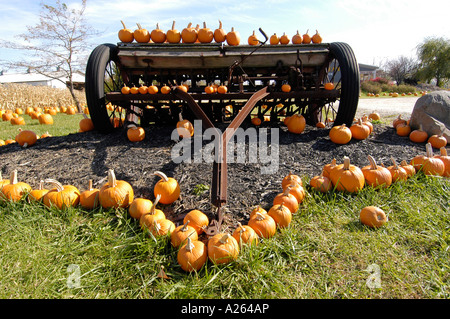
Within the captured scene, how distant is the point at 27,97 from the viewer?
15602 millimetres

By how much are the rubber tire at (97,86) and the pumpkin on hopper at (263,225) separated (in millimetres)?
3357

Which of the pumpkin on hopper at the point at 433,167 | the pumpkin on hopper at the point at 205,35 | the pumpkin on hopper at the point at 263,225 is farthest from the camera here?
the pumpkin on hopper at the point at 205,35

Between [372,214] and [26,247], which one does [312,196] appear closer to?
[372,214]

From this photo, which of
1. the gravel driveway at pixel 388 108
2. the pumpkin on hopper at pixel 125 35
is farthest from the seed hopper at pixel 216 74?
the gravel driveway at pixel 388 108

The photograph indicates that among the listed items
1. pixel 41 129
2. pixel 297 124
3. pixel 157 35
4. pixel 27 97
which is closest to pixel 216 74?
pixel 157 35

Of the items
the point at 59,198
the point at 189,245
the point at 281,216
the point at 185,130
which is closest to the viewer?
the point at 189,245

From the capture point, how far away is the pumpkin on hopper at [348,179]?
9.31 ft

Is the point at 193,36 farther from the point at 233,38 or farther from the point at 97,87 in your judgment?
the point at 97,87

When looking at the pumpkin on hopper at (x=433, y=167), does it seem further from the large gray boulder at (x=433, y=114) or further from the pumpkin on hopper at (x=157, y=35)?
the pumpkin on hopper at (x=157, y=35)

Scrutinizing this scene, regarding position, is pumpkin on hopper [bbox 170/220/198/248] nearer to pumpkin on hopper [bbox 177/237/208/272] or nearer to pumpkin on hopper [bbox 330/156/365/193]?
pumpkin on hopper [bbox 177/237/208/272]

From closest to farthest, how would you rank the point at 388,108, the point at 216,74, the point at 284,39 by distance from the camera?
the point at 284,39
the point at 216,74
the point at 388,108

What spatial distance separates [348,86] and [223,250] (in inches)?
144

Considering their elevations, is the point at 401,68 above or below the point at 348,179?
above

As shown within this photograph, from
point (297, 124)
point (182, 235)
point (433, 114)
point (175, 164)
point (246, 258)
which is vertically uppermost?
point (433, 114)
